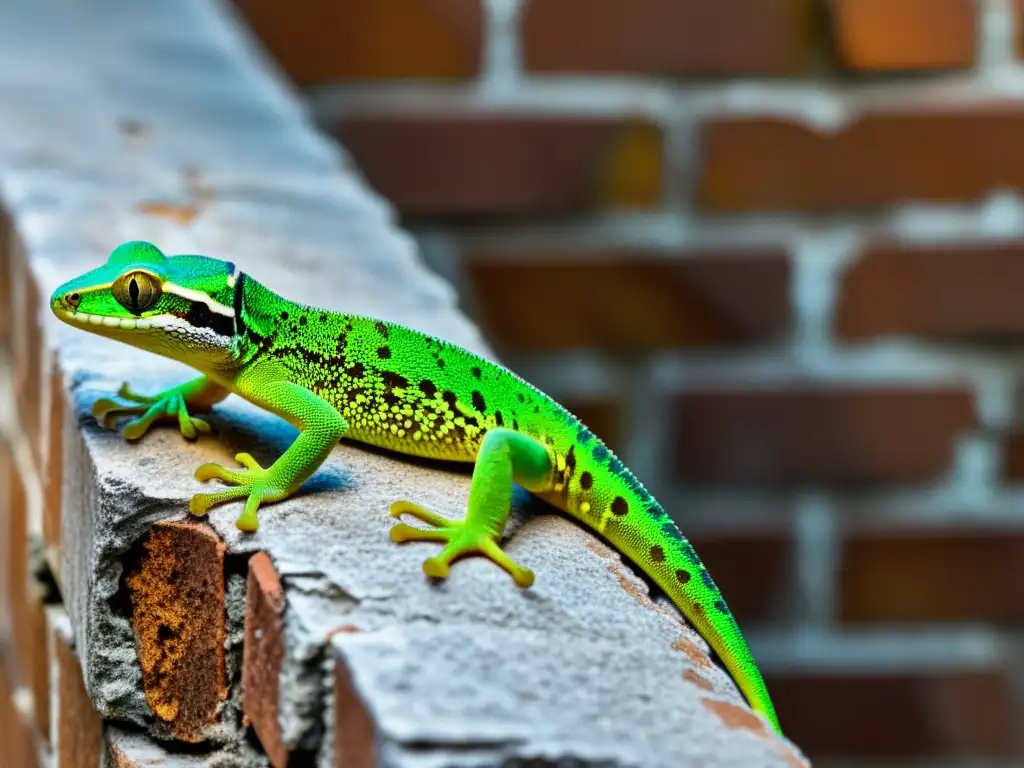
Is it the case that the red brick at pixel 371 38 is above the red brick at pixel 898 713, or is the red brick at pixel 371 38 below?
above

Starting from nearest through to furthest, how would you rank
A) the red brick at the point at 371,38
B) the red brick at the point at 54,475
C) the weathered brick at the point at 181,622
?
1. the weathered brick at the point at 181,622
2. the red brick at the point at 54,475
3. the red brick at the point at 371,38

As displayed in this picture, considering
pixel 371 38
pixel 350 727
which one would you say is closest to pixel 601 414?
pixel 371 38

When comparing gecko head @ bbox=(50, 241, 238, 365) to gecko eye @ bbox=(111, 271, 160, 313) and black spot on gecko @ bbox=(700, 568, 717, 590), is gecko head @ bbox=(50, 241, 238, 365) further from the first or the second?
black spot on gecko @ bbox=(700, 568, 717, 590)

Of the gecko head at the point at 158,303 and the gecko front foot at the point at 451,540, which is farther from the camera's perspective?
the gecko head at the point at 158,303

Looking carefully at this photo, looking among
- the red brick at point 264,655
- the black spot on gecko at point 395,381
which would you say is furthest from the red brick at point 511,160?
the red brick at point 264,655

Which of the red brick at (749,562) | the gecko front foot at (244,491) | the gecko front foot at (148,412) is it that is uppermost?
the gecko front foot at (148,412)

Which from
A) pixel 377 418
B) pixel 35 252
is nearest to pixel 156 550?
pixel 377 418

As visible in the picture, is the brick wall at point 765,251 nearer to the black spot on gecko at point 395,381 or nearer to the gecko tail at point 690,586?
the black spot on gecko at point 395,381

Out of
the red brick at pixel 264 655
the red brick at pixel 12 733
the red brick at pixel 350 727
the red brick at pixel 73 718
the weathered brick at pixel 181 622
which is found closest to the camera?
the red brick at pixel 350 727

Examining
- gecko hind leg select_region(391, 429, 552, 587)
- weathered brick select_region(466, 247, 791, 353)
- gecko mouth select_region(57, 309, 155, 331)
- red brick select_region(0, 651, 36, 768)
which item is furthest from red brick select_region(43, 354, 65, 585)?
weathered brick select_region(466, 247, 791, 353)
